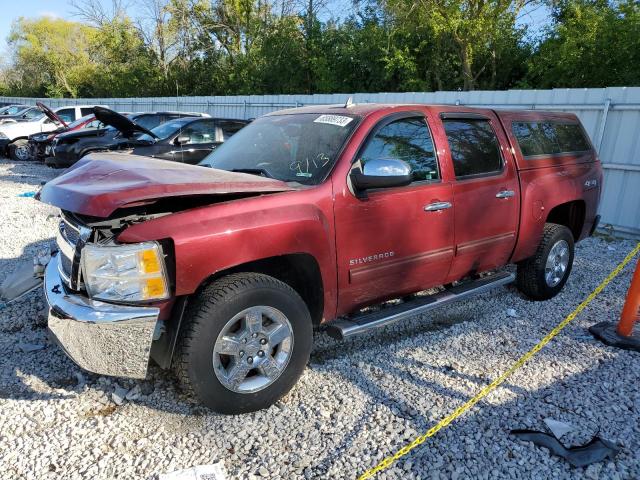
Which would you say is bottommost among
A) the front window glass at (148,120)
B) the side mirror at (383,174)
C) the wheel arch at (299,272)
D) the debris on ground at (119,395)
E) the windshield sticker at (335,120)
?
the debris on ground at (119,395)

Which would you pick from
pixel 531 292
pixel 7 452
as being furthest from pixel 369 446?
pixel 531 292

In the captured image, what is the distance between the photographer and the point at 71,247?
2.87m

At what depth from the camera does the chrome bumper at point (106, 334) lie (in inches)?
97.3

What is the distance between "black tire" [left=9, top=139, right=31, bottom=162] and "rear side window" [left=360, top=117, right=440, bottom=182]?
16.2 meters

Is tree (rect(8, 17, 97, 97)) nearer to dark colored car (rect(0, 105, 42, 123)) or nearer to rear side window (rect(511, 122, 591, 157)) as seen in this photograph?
dark colored car (rect(0, 105, 42, 123))

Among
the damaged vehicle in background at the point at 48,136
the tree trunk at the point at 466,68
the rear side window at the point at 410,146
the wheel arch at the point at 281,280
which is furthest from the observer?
the tree trunk at the point at 466,68

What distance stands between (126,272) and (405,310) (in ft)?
6.28

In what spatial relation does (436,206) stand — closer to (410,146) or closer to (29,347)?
(410,146)

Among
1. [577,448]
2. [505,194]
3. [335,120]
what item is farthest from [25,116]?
[577,448]

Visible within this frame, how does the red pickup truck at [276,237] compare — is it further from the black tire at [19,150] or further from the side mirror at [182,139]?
the black tire at [19,150]

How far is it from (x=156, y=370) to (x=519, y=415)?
2.41m

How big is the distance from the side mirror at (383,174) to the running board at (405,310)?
0.91 metres

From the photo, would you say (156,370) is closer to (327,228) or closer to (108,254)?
(108,254)

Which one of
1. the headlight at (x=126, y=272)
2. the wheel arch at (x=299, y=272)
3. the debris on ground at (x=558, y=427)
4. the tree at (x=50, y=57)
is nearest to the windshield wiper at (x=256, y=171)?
the wheel arch at (x=299, y=272)
